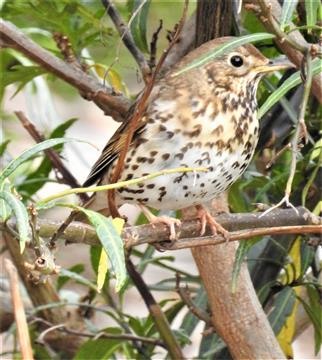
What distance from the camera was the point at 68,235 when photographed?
138 centimetres

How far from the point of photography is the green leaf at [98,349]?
2.24m

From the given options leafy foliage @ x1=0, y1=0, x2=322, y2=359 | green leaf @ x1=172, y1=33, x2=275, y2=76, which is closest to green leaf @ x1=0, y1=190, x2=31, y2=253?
green leaf @ x1=172, y1=33, x2=275, y2=76

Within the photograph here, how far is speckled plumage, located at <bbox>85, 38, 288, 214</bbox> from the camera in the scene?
198 cm

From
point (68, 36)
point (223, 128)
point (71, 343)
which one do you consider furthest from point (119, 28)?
point (71, 343)

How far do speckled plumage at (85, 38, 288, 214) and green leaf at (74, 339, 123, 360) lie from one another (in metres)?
0.36

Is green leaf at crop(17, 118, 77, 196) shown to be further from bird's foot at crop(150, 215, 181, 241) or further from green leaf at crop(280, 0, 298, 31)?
green leaf at crop(280, 0, 298, 31)

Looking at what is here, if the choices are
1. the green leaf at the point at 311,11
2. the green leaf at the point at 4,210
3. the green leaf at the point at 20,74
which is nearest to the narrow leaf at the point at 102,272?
the green leaf at the point at 4,210

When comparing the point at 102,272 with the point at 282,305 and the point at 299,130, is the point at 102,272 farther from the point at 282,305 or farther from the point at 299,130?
the point at 282,305

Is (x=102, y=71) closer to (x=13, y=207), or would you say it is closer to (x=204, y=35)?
(x=204, y=35)

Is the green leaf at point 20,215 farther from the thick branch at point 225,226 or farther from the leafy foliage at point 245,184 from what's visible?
the leafy foliage at point 245,184

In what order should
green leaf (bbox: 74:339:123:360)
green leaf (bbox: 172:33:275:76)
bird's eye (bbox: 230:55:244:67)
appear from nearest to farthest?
green leaf (bbox: 172:33:275:76), bird's eye (bbox: 230:55:244:67), green leaf (bbox: 74:339:123:360)

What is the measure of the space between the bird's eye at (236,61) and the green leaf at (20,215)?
0.91 m

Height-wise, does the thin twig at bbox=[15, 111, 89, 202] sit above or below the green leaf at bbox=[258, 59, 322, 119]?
below

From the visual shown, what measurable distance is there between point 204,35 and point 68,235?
32.1 inches
